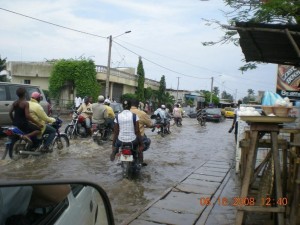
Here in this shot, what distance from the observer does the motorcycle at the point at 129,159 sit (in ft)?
23.7

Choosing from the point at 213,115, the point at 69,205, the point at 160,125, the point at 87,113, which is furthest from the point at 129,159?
the point at 213,115

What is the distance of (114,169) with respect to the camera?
28.3 feet

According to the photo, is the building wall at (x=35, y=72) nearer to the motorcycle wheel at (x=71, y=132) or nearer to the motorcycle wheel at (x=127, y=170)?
the motorcycle wheel at (x=71, y=132)

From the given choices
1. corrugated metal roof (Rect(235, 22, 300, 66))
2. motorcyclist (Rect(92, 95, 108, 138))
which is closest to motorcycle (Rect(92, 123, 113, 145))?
motorcyclist (Rect(92, 95, 108, 138))

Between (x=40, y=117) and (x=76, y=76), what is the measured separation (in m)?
22.9

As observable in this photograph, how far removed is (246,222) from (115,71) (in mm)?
33818

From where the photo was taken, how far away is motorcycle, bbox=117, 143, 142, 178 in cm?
723

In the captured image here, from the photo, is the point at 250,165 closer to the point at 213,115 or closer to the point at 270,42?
the point at 270,42

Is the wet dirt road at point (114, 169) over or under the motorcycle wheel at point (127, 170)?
under

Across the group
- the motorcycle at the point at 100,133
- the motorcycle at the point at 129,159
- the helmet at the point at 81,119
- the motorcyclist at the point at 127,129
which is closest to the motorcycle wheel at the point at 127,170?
the motorcycle at the point at 129,159

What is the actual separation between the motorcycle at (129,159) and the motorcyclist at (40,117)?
237 cm

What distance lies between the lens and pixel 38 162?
889 centimetres

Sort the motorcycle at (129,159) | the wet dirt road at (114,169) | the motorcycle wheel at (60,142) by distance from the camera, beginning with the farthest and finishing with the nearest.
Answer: the motorcycle wheel at (60,142), the motorcycle at (129,159), the wet dirt road at (114,169)

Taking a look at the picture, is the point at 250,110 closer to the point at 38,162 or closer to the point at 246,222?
the point at 246,222
